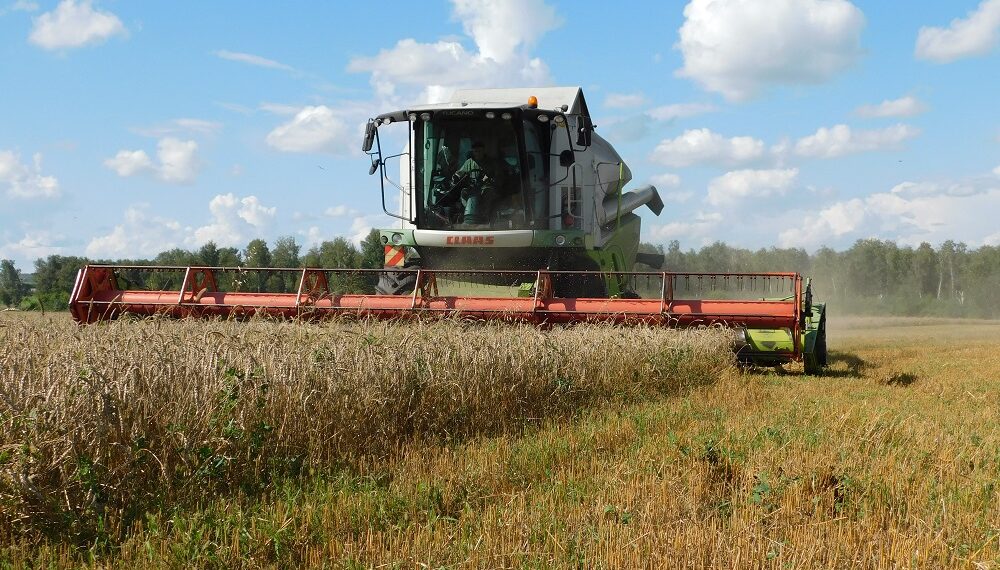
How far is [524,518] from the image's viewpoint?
10.5ft

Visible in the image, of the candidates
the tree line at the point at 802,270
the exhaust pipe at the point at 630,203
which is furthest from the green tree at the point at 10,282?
the exhaust pipe at the point at 630,203

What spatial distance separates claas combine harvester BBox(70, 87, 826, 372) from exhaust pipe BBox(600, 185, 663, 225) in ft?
2.50

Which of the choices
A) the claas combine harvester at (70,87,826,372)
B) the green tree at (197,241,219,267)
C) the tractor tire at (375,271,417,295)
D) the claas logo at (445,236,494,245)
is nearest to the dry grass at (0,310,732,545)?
the claas combine harvester at (70,87,826,372)

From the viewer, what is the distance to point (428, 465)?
4129mm

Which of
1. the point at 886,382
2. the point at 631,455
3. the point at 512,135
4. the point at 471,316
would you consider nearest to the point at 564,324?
the point at 471,316

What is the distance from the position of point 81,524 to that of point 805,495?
275 centimetres

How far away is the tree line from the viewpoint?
48.3 ft

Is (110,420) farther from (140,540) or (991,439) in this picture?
(991,439)

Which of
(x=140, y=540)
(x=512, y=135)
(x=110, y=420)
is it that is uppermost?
(x=512, y=135)

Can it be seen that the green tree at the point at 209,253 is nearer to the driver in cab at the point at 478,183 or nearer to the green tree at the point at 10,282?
the green tree at the point at 10,282

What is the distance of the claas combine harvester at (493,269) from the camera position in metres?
7.69

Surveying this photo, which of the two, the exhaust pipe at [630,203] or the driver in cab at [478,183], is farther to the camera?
the exhaust pipe at [630,203]

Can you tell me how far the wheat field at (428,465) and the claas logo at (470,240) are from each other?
10.2 ft

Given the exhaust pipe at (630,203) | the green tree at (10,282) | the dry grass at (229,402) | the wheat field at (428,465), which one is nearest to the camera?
the wheat field at (428,465)
